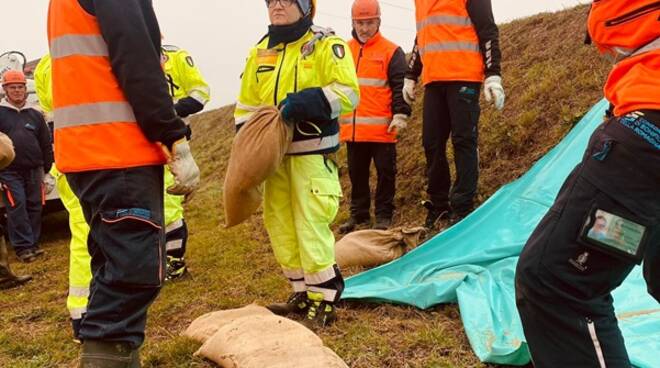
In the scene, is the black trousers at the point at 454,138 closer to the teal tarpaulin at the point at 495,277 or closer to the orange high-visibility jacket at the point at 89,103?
the teal tarpaulin at the point at 495,277

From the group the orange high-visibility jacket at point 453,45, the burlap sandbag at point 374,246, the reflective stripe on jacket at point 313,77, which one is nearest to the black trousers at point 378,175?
the burlap sandbag at point 374,246

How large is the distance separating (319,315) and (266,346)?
0.75 metres

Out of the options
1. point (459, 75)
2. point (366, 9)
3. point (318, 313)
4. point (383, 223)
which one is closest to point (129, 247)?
point (318, 313)

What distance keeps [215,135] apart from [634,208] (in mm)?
14225

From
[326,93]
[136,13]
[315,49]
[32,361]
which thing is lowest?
[32,361]

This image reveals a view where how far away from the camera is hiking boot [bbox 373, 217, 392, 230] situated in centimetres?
527

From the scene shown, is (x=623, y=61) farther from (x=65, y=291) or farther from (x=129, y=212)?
(x=65, y=291)

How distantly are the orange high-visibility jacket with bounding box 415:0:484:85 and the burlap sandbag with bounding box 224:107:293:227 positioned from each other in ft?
6.40

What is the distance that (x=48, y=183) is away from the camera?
6.65m

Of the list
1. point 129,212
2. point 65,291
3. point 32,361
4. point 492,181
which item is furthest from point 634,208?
point 65,291

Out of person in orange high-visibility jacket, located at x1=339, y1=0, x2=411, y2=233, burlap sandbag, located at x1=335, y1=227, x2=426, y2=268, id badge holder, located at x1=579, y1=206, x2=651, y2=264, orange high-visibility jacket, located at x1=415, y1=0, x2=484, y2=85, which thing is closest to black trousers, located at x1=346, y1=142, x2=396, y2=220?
person in orange high-visibility jacket, located at x1=339, y1=0, x2=411, y2=233

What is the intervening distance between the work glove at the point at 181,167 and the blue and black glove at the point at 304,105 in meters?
0.79

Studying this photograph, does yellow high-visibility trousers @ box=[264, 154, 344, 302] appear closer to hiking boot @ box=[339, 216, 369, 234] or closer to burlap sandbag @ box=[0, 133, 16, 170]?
burlap sandbag @ box=[0, 133, 16, 170]

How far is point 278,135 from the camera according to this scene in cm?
289
